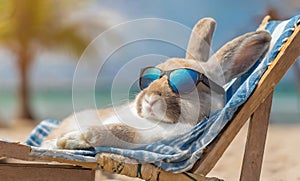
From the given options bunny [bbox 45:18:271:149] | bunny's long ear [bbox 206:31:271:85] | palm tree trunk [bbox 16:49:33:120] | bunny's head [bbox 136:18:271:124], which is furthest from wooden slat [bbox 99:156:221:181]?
palm tree trunk [bbox 16:49:33:120]

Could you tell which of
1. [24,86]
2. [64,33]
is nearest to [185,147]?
[64,33]

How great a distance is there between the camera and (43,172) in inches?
79.3

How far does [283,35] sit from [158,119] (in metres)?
0.56

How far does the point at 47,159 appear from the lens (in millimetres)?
1980

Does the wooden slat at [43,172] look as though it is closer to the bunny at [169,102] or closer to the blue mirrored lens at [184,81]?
the bunny at [169,102]

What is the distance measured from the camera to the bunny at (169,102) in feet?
6.77

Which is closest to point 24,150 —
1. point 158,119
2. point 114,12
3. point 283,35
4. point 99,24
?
point 158,119

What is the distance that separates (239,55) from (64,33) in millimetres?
5472

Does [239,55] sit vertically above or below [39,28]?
below

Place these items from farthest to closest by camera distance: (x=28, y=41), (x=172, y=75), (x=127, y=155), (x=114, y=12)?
(x=114, y=12), (x=28, y=41), (x=172, y=75), (x=127, y=155)

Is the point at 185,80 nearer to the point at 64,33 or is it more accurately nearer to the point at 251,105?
the point at 251,105

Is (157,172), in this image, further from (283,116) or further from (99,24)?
(283,116)

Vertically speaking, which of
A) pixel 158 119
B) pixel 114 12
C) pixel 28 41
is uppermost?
pixel 114 12

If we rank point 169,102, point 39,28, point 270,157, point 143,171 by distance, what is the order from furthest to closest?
point 39,28 < point 270,157 < point 169,102 < point 143,171
